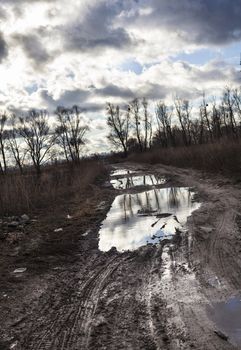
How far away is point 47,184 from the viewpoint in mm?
18031

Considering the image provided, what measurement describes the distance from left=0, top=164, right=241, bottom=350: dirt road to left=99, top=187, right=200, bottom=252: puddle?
45 centimetres

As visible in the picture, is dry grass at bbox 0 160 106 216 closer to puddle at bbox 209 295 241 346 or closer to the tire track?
the tire track

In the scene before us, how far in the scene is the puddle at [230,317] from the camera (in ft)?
12.9

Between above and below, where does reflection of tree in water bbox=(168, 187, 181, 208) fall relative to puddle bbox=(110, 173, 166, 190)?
below

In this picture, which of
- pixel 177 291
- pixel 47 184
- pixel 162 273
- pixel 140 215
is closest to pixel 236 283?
pixel 177 291

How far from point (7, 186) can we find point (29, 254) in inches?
255

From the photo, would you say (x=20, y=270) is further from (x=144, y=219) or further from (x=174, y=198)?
(x=174, y=198)

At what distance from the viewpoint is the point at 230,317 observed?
14.3 ft

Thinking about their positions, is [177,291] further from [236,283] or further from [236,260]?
[236,260]

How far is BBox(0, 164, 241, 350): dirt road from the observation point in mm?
4141

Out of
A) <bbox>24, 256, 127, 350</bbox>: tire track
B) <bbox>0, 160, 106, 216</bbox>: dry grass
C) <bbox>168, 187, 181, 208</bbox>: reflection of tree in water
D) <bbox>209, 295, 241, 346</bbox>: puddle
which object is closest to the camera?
<bbox>209, 295, 241, 346</bbox>: puddle

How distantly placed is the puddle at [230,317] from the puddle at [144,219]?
135 inches

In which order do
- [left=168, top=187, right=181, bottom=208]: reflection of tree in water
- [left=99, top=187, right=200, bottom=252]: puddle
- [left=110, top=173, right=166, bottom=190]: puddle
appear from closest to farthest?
[left=99, top=187, right=200, bottom=252]: puddle < [left=168, top=187, right=181, bottom=208]: reflection of tree in water < [left=110, top=173, right=166, bottom=190]: puddle

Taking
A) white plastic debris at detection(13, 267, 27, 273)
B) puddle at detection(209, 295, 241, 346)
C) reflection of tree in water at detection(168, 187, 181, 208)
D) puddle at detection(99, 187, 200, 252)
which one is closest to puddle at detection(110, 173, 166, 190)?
reflection of tree in water at detection(168, 187, 181, 208)
